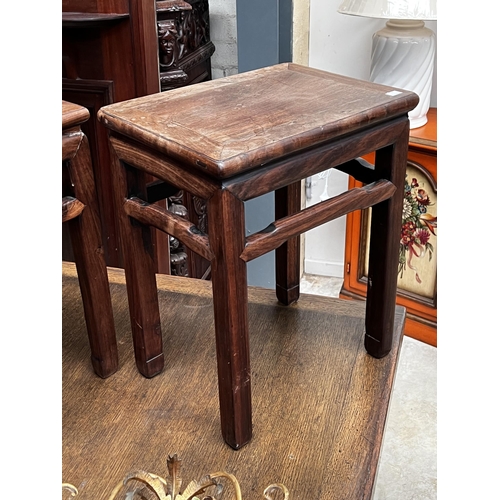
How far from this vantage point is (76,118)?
0.81 m

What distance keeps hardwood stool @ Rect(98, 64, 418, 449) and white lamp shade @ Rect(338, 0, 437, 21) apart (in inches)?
30.8

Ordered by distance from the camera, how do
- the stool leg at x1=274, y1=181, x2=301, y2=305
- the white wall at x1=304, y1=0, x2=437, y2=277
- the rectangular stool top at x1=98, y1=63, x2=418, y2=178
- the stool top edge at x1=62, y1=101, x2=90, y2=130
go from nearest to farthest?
1. the rectangular stool top at x1=98, y1=63, x2=418, y2=178
2. the stool top edge at x1=62, y1=101, x2=90, y2=130
3. the stool leg at x1=274, y1=181, x2=301, y2=305
4. the white wall at x1=304, y1=0, x2=437, y2=277

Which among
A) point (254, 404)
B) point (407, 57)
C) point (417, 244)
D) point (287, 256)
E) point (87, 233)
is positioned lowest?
point (417, 244)

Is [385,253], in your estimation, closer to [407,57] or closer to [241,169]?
[241,169]

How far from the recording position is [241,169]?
0.66m

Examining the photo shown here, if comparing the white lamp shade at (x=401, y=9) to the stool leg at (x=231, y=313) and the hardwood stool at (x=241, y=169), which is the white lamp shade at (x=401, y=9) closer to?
the hardwood stool at (x=241, y=169)

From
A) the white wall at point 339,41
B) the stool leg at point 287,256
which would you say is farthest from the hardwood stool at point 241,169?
the white wall at point 339,41

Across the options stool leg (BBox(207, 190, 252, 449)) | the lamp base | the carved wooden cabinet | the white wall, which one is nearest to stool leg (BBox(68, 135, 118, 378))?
stool leg (BBox(207, 190, 252, 449))

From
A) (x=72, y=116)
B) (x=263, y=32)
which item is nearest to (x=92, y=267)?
(x=72, y=116)

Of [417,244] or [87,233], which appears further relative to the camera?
[417,244]

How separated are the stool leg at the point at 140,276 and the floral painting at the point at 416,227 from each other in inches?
43.1

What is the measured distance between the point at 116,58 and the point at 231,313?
0.93 meters

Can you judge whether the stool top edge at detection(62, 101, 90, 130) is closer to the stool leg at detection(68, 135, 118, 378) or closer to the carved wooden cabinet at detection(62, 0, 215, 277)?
the stool leg at detection(68, 135, 118, 378)

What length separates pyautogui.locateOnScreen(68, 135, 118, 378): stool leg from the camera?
2.80 ft
